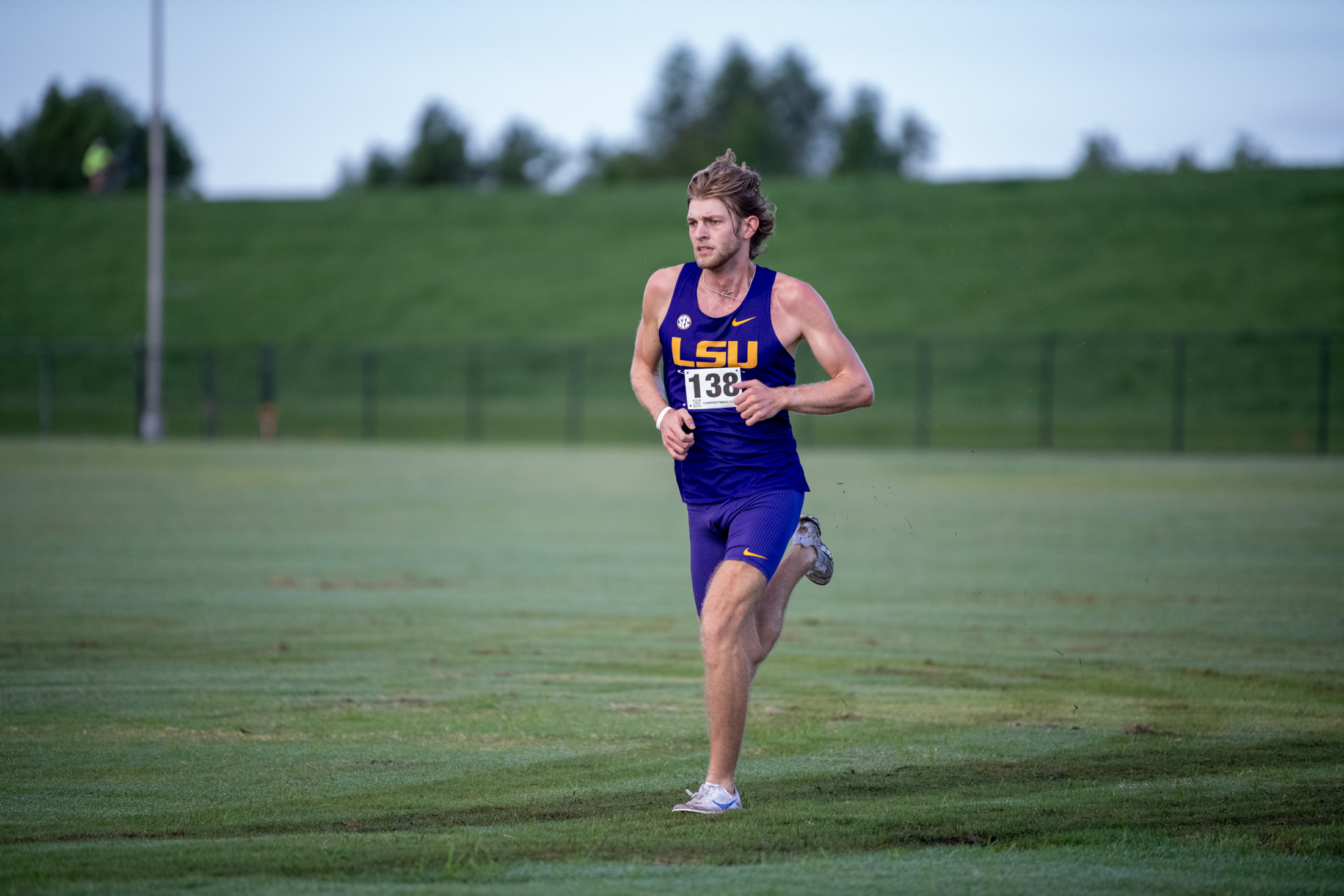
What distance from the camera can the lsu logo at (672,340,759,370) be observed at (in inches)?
219

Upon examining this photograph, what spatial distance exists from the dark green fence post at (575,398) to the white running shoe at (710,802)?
35.7m

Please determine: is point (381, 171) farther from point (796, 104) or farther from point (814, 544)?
point (814, 544)

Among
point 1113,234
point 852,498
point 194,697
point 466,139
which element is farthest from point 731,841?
point 466,139

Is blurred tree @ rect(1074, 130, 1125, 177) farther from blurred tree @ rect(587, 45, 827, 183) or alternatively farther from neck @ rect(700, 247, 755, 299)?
neck @ rect(700, 247, 755, 299)

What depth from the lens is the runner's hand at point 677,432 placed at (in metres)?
5.50

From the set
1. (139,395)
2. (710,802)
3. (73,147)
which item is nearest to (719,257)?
(710,802)

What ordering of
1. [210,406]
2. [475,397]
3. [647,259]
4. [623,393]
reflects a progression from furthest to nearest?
1. [647,259]
2. [623,393]
3. [475,397]
4. [210,406]

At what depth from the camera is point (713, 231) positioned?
5492mm

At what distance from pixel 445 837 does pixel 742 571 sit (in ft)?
4.77

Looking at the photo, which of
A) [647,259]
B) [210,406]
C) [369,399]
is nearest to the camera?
[210,406]

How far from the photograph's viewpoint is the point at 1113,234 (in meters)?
60.8

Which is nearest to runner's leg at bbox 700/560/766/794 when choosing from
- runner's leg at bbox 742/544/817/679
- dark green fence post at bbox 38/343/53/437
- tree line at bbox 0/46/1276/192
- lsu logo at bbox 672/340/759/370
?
runner's leg at bbox 742/544/817/679

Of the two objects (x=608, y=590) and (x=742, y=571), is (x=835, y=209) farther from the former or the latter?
(x=742, y=571)

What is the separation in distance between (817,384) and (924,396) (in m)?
43.2
